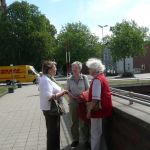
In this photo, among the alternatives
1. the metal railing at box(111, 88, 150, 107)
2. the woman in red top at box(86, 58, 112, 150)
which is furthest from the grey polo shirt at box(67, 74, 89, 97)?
the woman in red top at box(86, 58, 112, 150)

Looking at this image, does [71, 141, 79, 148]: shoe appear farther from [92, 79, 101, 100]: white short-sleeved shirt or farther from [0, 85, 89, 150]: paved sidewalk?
[92, 79, 101, 100]: white short-sleeved shirt

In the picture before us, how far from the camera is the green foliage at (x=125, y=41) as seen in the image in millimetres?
80438

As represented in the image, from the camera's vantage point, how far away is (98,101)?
305 inches

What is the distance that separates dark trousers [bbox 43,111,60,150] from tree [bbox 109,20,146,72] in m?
71.7

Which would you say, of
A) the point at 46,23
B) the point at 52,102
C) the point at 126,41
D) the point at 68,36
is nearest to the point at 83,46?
the point at 68,36

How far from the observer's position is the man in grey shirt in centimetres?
980

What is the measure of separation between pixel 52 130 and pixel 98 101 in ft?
4.72

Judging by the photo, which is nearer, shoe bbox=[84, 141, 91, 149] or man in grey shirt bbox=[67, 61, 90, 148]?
man in grey shirt bbox=[67, 61, 90, 148]

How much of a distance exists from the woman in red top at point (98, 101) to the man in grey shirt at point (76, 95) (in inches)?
55.9

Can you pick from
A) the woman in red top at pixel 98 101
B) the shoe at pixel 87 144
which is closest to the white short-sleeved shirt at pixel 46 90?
the woman in red top at pixel 98 101

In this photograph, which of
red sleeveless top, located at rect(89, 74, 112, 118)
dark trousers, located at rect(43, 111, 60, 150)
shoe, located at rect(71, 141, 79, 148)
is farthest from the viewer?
shoe, located at rect(71, 141, 79, 148)

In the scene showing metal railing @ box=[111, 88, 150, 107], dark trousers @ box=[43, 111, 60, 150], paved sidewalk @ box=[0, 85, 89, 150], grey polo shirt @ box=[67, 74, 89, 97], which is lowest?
paved sidewalk @ box=[0, 85, 89, 150]

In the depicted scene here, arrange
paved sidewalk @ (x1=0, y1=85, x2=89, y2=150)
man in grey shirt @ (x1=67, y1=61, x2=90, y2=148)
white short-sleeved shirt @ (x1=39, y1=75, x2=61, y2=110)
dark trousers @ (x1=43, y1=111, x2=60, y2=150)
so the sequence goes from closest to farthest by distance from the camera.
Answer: white short-sleeved shirt @ (x1=39, y1=75, x2=61, y2=110), dark trousers @ (x1=43, y1=111, x2=60, y2=150), man in grey shirt @ (x1=67, y1=61, x2=90, y2=148), paved sidewalk @ (x1=0, y1=85, x2=89, y2=150)

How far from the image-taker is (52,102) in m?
8.63
